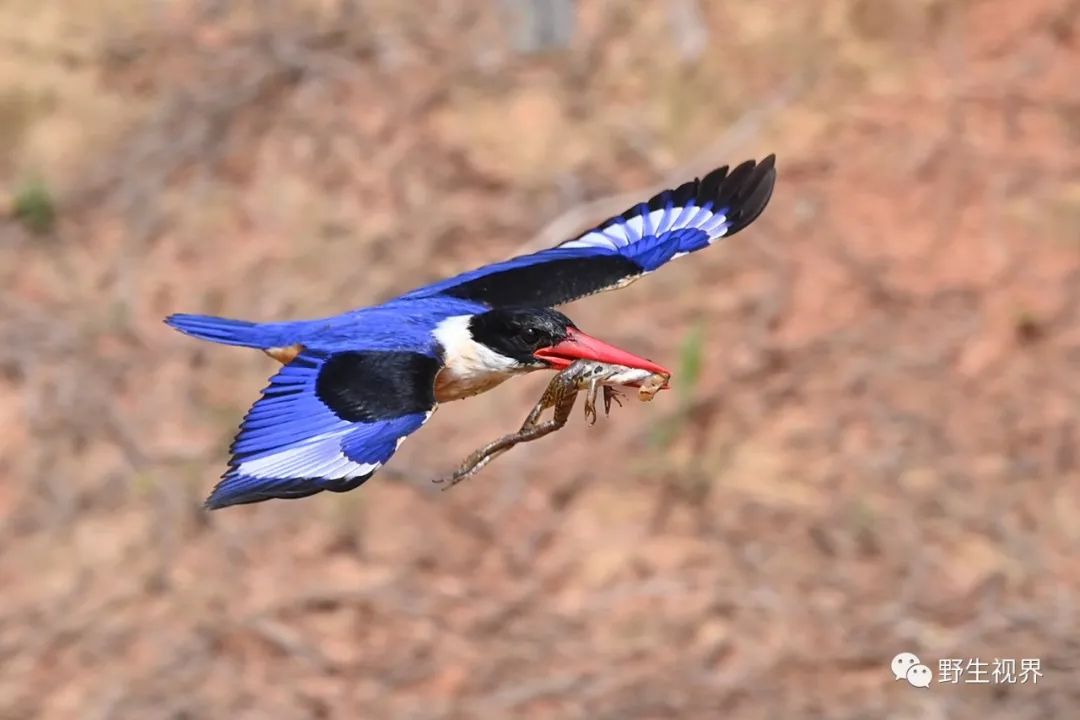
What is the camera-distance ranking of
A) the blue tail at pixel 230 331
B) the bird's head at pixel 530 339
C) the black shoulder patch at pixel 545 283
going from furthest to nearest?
1. the black shoulder patch at pixel 545 283
2. the blue tail at pixel 230 331
3. the bird's head at pixel 530 339

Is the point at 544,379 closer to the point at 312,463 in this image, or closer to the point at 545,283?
the point at 545,283

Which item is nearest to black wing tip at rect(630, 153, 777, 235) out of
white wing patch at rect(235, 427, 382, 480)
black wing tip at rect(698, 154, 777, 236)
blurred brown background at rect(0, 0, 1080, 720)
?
black wing tip at rect(698, 154, 777, 236)

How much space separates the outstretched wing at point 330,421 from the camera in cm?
238

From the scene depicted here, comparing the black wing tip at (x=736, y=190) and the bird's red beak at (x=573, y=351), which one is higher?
the black wing tip at (x=736, y=190)

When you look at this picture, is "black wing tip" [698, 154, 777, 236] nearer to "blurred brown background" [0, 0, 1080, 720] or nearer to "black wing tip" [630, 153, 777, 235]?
"black wing tip" [630, 153, 777, 235]

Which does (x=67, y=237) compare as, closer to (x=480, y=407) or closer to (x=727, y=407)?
(x=480, y=407)

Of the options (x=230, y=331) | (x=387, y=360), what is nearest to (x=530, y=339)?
(x=387, y=360)

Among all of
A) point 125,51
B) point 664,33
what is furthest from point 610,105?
point 125,51

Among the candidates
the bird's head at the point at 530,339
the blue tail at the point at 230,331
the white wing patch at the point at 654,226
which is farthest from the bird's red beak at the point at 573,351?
the white wing patch at the point at 654,226

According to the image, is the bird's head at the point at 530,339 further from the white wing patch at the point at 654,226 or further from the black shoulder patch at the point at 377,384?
the white wing patch at the point at 654,226

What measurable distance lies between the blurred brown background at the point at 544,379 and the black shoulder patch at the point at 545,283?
1.92m

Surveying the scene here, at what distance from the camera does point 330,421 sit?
254 centimetres

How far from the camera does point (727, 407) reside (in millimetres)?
5406

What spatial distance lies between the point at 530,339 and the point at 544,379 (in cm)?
257
